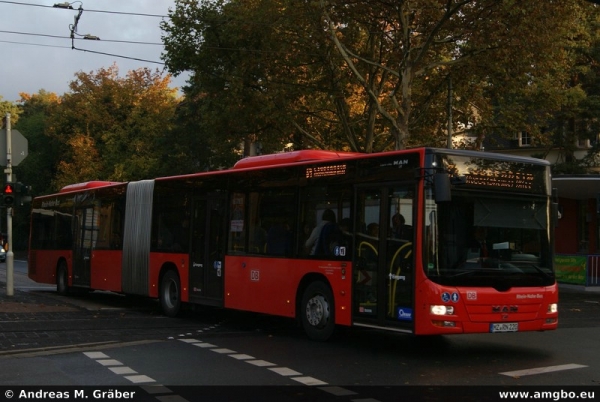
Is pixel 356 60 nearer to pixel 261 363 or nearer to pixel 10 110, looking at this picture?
pixel 261 363

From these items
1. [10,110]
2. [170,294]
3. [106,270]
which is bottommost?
[170,294]

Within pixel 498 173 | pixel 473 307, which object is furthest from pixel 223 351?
pixel 498 173

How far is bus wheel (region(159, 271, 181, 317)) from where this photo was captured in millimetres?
18030

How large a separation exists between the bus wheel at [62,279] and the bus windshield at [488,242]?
1527 centimetres

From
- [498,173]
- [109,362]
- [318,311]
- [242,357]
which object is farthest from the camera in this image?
[318,311]

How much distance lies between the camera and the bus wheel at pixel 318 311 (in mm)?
13492

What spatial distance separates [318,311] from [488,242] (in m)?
3.25

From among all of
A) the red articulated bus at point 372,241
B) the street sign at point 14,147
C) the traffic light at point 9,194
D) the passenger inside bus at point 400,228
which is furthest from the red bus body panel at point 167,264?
the passenger inside bus at point 400,228

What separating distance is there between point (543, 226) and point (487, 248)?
123cm

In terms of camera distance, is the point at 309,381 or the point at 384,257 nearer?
the point at 309,381

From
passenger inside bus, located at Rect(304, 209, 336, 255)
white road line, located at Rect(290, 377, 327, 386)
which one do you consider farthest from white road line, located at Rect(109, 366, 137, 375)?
passenger inside bus, located at Rect(304, 209, 336, 255)

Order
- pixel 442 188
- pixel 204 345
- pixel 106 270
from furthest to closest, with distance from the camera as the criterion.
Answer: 1. pixel 106 270
2. pixel 204 345
3. pixel 442 188

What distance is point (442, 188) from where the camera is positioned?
37.1 feet

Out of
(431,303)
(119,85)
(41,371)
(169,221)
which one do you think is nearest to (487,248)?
(431,303)
